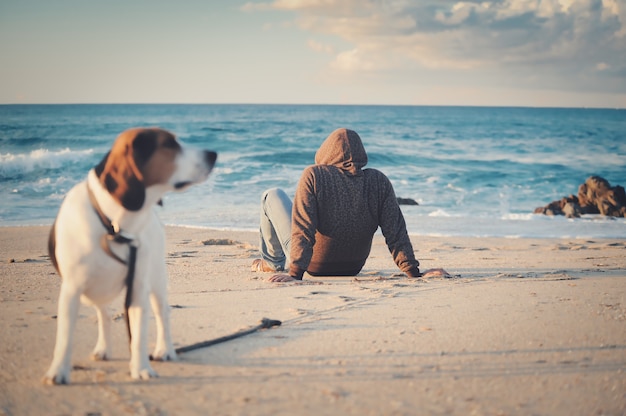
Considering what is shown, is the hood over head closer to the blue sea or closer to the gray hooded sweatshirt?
the gray hooded sweatshirt

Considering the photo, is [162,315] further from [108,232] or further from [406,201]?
[406,201]

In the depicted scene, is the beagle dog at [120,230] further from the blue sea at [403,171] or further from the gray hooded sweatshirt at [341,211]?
the blue sea at [403,171]

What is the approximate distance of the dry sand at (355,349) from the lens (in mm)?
2662

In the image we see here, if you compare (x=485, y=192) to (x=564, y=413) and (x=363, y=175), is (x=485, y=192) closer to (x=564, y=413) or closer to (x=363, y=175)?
(x=363, y=175)

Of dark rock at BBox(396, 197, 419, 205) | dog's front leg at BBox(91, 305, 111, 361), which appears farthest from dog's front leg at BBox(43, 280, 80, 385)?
dark rock at BBox(396, 197, 419, 205)

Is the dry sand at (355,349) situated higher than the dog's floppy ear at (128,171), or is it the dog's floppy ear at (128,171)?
the dog's floppy ear at (128,171)

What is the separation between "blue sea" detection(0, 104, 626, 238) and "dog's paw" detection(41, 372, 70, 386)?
760cm

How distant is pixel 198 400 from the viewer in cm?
266

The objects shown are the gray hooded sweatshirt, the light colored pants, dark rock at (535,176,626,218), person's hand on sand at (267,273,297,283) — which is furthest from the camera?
dark rock at (535,176,626,218)

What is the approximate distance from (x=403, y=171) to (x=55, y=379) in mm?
21281

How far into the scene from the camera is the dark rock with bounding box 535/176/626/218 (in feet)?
45.4

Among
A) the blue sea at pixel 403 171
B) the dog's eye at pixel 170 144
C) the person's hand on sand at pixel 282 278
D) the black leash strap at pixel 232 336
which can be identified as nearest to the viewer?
the dog's eye at pixel 170 144

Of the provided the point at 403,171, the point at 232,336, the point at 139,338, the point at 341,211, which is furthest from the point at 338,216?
the point at 403,171

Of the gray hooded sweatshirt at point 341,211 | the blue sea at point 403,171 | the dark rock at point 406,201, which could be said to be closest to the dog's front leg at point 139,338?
the gray hooded sweatshirt at point 341,211
